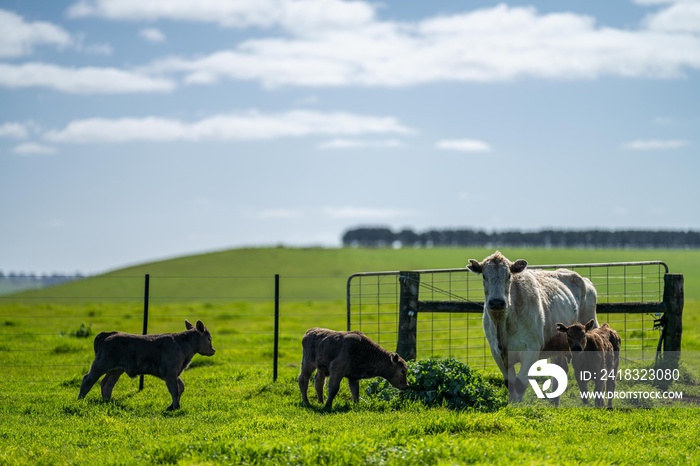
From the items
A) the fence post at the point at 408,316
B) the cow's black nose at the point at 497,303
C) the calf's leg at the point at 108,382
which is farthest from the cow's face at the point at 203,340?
the cow's black nose at the point at 497,303

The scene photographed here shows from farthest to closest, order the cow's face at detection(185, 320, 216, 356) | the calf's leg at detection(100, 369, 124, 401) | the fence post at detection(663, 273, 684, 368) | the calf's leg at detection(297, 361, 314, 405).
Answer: the fence post at detection(663, 273, 684, 368) < the calf's leg at detection(100, 369, 124, 401) < the cow's face at detection(185, 320, 216, 356) < the calf's leg at detection(297, 361, 314, 405)

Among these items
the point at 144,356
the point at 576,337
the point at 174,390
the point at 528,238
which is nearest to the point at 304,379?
the point at 174,390

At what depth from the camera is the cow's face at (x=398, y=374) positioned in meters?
13.0

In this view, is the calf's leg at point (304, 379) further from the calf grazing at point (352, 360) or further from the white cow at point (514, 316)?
the white cow at point (514, 316)

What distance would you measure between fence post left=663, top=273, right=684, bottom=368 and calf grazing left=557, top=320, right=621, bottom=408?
158 inches

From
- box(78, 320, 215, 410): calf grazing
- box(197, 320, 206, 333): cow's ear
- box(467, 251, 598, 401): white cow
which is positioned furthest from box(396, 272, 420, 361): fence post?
box(78, 320, 215, 410): calf grazing

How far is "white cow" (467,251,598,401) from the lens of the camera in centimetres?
1288

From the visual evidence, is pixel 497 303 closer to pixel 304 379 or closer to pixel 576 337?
pixel 576 337

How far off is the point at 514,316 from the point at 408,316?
2.90 metres

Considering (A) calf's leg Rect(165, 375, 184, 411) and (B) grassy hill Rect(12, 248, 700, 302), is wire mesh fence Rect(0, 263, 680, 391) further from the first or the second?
(B) grassy hill Rect(12, 248, 700, 302)

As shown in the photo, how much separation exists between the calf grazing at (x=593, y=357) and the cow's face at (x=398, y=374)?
8.78ft

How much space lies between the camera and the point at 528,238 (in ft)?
398

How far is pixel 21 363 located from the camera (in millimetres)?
20594

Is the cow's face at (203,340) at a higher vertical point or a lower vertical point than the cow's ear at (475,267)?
lower
